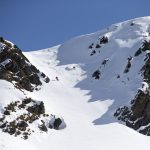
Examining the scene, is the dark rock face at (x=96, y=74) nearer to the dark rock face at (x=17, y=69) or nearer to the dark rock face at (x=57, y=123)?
the dark rock face at (x=17, y=69)

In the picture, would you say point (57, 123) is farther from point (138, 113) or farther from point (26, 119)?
point (138, 113)

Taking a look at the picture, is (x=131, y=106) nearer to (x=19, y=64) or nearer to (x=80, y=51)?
(x=19, y=64)

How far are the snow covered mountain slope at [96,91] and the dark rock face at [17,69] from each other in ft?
4.93

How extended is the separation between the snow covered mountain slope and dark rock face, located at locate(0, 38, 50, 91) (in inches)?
59.2

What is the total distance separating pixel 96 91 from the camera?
2689 inches

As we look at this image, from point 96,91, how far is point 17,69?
12.9 metres

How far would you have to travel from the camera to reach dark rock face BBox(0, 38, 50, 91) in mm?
63178

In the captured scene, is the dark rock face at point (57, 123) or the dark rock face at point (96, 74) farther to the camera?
the dark rock face at point (96, 74)

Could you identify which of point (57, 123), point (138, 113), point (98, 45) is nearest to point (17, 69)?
point (57, 123)

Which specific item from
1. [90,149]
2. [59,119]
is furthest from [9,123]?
[90,149]

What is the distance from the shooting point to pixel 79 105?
63.5 m

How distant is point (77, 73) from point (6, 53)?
47.7ft

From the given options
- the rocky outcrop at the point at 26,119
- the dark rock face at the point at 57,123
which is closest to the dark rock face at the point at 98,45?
the rocky outcrop at the point at 26,119

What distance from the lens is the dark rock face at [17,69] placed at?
207 feet
